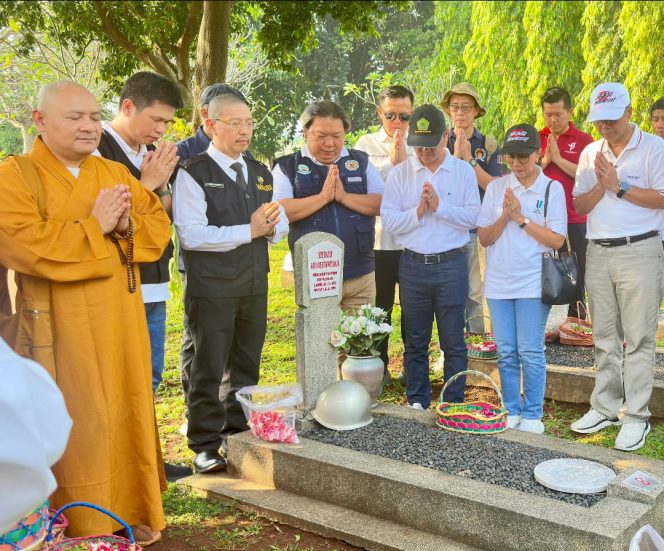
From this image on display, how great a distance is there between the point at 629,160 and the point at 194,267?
287 centimetres

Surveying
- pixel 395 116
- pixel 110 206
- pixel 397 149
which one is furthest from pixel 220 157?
pixel 395 116

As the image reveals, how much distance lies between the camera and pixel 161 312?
4406 mm

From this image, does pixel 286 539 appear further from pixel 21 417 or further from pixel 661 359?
pixel 661 359

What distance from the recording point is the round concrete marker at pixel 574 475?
3.67m

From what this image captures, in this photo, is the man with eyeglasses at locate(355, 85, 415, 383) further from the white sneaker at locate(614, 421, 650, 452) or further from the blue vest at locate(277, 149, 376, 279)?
the white sneaker at locate(614, 421, 650, 452)

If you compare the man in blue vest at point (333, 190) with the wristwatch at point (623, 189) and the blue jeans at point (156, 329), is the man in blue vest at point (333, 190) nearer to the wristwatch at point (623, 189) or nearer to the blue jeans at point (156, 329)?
the blue jeans at point (156, 329)

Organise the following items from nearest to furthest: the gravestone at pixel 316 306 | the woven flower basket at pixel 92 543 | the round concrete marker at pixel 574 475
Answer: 1. the woven flower basket at pixel 92 543
2. the round concrete marker at pixel 574 475
3. the gravestone at pixel 316 306

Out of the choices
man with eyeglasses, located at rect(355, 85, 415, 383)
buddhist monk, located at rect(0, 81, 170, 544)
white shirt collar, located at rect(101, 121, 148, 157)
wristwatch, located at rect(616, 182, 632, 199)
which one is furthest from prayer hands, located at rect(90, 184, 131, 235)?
wristwatch, located at rect(616, 182, 632, 199)

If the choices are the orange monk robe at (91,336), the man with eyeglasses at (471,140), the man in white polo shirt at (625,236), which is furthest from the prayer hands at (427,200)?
the orange monk robe at (91,336)

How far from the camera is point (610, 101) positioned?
4.67 meters

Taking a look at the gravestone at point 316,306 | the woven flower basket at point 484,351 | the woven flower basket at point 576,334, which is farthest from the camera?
the woven flower basket at point 576,334

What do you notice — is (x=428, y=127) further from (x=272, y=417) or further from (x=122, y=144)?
(x=272, y=417)

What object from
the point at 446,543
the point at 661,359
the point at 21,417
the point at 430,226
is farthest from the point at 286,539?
the point at 661,359

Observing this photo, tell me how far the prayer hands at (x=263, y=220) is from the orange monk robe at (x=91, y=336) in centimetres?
83
